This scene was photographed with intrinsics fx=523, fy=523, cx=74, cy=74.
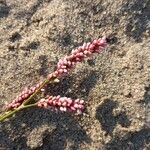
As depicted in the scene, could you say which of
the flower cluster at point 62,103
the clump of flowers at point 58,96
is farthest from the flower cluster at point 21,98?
the flower cluster at point 62,103

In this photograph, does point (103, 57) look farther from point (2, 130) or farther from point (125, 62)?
point (2, 130)

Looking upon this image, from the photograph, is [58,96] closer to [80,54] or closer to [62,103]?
[62,103]

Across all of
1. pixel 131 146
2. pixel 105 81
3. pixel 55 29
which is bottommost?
pixel 131 146

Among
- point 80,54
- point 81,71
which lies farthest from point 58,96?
point 81,71

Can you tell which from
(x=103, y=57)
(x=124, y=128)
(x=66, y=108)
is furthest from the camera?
(x=103, y=57)

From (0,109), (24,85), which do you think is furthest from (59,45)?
(0,109)

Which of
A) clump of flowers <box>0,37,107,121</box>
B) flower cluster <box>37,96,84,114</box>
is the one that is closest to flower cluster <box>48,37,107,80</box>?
clump of flowers <box>0,37,107,121</box>

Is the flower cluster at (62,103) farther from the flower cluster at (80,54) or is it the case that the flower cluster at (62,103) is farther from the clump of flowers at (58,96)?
the flower cluster at (80,54)
